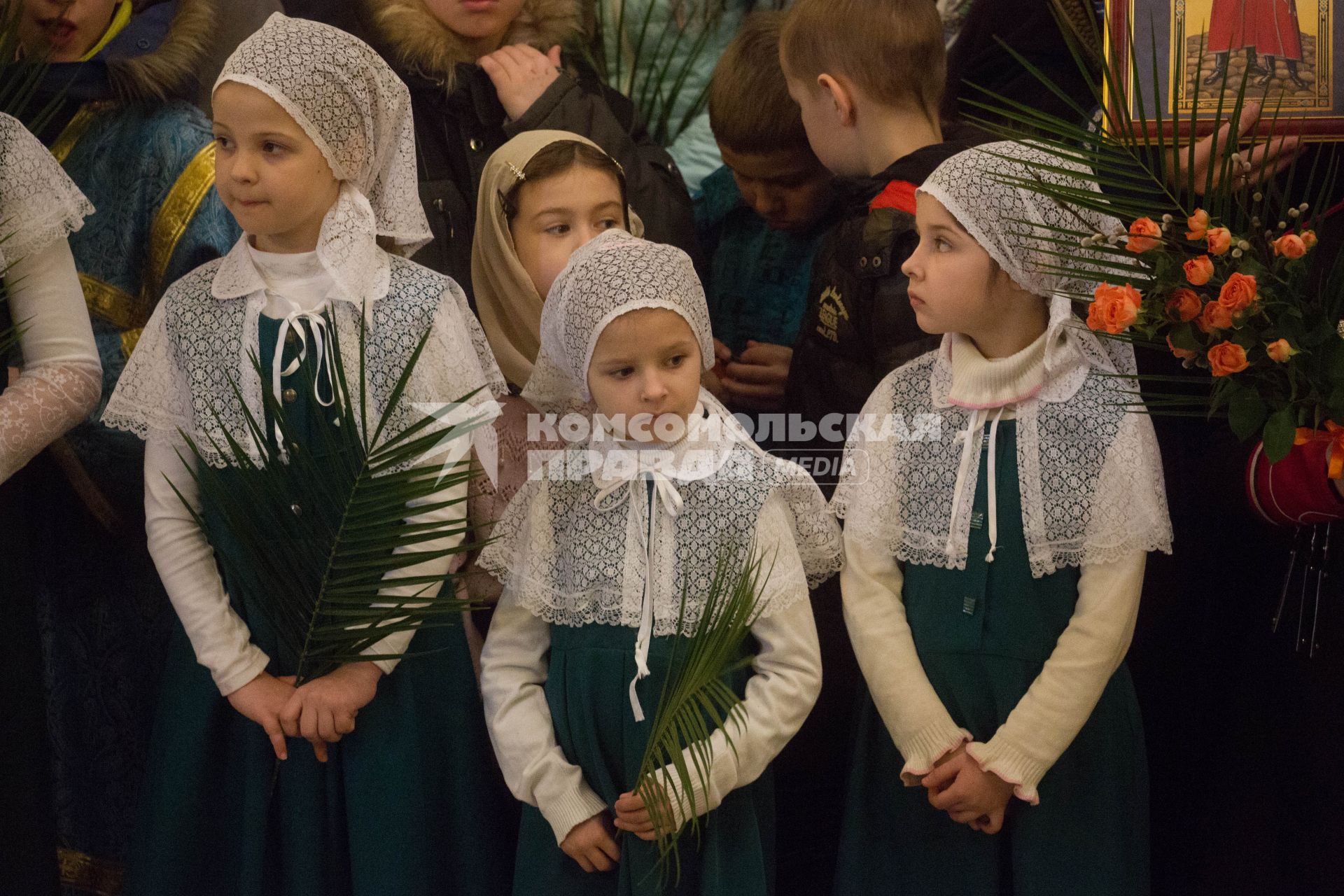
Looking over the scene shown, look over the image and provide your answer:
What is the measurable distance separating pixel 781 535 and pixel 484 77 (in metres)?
1.08

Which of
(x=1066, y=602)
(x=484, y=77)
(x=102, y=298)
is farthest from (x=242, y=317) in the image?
(x=1066, y=602)

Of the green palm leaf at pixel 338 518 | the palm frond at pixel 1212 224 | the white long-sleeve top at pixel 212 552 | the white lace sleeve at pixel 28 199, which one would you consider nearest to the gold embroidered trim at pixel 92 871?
the white long-sleeve top at pixel 212 552

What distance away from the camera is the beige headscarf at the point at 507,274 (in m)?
2.64

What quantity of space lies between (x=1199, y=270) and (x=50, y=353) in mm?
1912

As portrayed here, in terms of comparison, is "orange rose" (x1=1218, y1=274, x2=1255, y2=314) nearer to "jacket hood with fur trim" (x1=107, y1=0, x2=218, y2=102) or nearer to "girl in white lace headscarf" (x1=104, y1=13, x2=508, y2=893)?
"girl in white lace headscarf" (x1=104, y1=13, x2=508, y2=893)

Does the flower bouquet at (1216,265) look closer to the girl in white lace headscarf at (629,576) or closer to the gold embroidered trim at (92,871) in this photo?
the girl in white lace headscarf at (629,576)

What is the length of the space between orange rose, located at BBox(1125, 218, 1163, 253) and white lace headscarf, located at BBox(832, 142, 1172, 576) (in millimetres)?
93

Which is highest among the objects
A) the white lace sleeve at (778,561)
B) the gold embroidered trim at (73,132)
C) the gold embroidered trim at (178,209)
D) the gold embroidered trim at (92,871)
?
the gold embroidered trim at (73,132)

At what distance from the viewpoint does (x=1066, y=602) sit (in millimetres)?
2361

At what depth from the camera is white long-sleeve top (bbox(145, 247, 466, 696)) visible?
2.45 m

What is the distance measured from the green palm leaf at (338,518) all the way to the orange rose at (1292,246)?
4.16ft

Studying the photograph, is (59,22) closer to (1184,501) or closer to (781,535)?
(781,535)

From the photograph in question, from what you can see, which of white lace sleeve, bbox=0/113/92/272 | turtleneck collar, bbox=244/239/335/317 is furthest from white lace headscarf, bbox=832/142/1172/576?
white lace sleeve, bbox=0/113/92/272

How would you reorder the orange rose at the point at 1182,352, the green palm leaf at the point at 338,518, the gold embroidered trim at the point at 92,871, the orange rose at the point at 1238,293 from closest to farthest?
the orange rose at the point at 1238,293, the orange rose at the point at 1182,352, the green palm leaf at the point at 338,518, the gold embroidered trim at the point at 92,871
